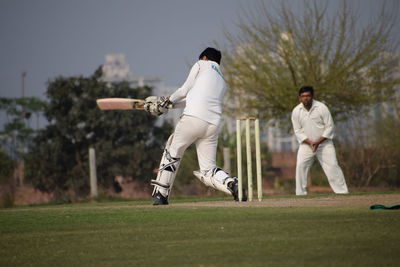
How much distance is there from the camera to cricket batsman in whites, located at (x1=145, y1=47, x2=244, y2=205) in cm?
1126

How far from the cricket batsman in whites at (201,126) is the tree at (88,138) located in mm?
28061


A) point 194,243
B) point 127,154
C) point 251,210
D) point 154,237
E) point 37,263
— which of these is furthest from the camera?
point 127,154

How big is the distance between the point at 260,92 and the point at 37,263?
19706mm

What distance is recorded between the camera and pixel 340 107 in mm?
25484

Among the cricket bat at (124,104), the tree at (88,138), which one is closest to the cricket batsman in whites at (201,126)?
the cricket bat at (124,104)

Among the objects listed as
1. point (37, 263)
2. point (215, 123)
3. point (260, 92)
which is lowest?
point (37, 263)

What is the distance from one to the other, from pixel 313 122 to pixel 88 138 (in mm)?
28644

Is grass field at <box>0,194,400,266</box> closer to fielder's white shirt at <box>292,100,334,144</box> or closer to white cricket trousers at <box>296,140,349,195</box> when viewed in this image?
Answer: white cricket trousers at <box>296,140,349,195</box>

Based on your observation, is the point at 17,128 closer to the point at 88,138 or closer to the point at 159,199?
the point at 88,138

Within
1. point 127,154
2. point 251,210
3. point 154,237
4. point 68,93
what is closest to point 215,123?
point 251,210

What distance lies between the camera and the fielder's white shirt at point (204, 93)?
1128 cm

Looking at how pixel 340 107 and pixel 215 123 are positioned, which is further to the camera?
pixel 340 107

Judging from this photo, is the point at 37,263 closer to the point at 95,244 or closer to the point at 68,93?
the point at 95,244

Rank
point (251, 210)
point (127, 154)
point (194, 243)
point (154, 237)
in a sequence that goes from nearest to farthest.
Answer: point (194, 243), point (154, 237), point (251, 210), point (127, 154)
